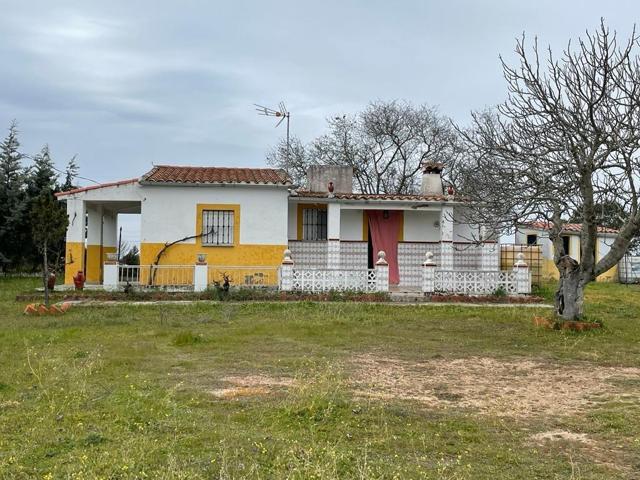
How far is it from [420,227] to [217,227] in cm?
669

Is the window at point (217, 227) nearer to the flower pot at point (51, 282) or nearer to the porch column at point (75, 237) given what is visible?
the porch column at point (75, 237)

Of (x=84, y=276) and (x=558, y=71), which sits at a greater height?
(x=558, y=71)

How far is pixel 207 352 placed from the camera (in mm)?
8461

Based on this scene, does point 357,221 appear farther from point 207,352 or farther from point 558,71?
point 207,352

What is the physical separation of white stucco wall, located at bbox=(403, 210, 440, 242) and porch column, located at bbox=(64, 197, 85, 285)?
10.3m

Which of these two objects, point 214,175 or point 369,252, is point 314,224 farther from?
point 214,175

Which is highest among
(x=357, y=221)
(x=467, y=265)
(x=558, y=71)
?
(x=558, y=71)

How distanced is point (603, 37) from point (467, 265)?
11.5 m

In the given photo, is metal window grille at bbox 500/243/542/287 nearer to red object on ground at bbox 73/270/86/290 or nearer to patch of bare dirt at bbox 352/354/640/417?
red object on ground at bbox 73/270/86/290

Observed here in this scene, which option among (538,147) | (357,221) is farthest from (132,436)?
(357,221)

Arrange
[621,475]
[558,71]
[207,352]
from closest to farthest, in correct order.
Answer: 1. [621,475]
2. [207,352]
3. [558,71]

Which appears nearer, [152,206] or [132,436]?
[132,436]

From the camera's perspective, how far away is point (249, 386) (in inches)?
249

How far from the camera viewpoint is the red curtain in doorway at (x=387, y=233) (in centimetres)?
1997
